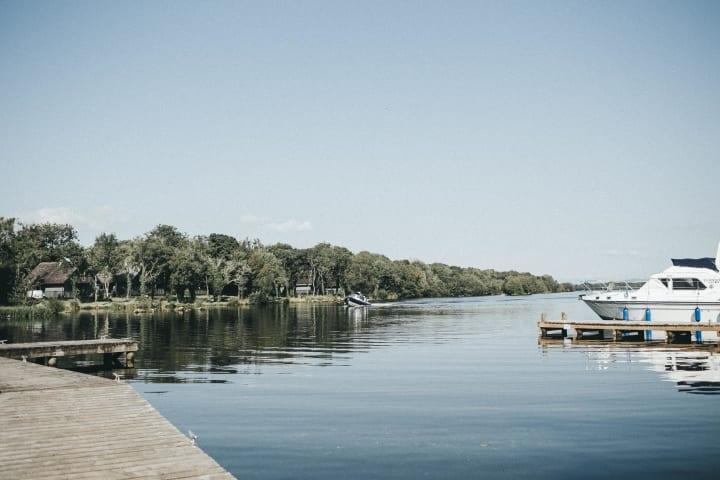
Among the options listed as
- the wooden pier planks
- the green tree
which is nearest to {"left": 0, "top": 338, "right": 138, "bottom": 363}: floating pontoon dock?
the wooden pier planks

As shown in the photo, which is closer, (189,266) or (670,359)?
(670,359)

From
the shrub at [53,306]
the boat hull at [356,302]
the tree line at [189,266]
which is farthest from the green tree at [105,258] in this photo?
the boat hull at [356,302]

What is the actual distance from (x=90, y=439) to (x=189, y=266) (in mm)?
105437

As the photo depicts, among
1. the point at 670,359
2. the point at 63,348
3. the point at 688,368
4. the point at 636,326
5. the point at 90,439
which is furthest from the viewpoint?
the point at 636,326

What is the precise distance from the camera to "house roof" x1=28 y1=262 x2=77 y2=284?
118 metres

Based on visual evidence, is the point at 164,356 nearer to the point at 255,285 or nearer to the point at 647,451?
the point at 647,451

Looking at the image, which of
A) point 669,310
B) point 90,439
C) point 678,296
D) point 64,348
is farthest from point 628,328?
point 90,439

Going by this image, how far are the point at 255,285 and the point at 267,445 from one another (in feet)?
388

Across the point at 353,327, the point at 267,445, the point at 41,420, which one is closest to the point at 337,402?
the point at 267,445

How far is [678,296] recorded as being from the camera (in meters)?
49.5

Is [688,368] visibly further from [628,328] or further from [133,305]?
[133,305]

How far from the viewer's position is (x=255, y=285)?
13288cm

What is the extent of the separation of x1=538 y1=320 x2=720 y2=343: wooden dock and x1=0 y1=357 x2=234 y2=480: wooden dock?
3625 centimetres

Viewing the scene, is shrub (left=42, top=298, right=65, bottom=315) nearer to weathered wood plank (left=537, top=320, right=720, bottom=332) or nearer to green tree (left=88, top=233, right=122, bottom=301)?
green tree (left=88, top=233, right=122, bottom=301)
